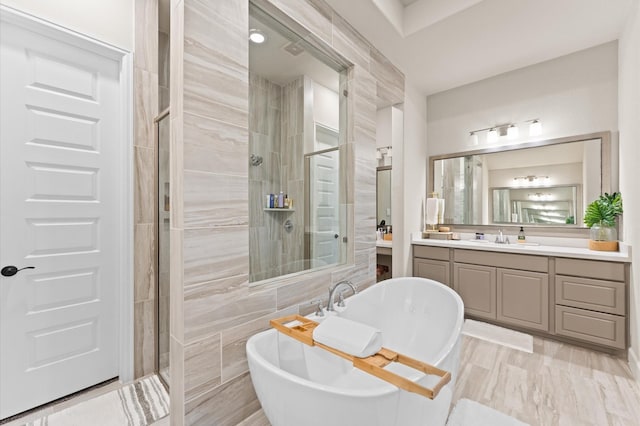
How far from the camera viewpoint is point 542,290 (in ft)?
8.50

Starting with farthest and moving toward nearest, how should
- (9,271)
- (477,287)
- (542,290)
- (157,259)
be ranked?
1. (477,287)
2. (542,290)
3. (157,259)
4. (9,271)

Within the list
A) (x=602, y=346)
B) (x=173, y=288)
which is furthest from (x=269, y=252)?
(x=602, y=346)

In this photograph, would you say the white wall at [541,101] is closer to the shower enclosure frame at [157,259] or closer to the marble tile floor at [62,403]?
the shower enclosure frame at [157,259]

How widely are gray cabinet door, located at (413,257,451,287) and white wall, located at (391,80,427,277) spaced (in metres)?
0.08

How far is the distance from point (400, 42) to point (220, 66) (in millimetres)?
1934

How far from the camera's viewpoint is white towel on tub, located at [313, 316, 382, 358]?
1186 mm

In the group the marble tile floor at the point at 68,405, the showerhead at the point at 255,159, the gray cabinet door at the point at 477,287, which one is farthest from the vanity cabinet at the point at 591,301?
the marble tile floor at the point at 68,405

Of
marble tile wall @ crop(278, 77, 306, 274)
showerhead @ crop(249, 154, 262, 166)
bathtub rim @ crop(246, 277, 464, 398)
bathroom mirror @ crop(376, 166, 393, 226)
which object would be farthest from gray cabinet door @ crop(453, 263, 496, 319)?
showerhead @ crop(249, 154, 262, 166)

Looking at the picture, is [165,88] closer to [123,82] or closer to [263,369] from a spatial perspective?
[123,82]

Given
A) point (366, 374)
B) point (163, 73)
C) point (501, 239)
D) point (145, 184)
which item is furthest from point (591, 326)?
point (163, 73)

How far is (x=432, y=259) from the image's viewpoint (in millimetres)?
3234

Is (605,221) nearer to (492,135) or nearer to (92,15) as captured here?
(492,135)

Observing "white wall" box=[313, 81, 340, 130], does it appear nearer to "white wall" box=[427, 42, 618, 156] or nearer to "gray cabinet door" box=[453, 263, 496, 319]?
"white wall" box=[427, 42, 618, 156]

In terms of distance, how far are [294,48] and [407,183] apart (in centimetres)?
190
